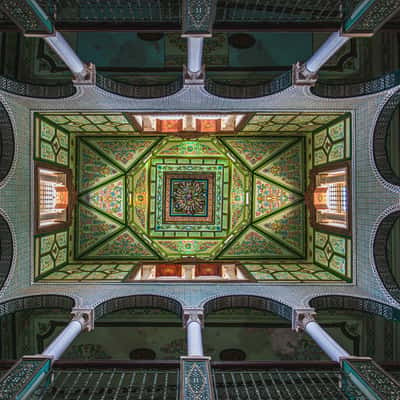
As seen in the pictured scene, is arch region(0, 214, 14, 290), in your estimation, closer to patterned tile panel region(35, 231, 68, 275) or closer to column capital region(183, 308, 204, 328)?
patterned tile panel region(35, 231, 68, 275)

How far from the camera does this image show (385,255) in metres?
6.87

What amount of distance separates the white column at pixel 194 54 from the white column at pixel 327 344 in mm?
6038

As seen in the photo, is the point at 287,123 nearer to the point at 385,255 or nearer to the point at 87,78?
the point at 385,255

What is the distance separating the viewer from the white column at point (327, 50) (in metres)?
5.86

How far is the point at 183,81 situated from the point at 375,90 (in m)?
4.31

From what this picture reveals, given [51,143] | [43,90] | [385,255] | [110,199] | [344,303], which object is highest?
[43,90]

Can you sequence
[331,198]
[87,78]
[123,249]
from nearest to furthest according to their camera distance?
[87,78], [331,198], [123,249]

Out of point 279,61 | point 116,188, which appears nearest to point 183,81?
point 279,61

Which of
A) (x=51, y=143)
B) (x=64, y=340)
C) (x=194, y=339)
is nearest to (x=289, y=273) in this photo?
(x=194, y=339)

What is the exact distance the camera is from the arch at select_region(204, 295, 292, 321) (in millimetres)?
7207

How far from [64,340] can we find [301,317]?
4.97 meters

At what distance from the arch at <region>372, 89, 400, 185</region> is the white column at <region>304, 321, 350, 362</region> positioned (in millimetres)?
3517

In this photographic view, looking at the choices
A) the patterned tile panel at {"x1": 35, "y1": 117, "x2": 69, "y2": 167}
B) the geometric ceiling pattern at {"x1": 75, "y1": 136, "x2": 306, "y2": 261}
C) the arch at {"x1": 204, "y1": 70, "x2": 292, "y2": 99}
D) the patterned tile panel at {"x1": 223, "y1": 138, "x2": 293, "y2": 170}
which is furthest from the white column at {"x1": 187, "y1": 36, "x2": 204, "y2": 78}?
the patterned tile panel at {"x1": 35, "y1": 117, "x2": 69, "y2": 167}

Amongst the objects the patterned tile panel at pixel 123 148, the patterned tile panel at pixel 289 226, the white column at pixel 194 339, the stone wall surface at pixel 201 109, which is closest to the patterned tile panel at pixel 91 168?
the patterned tile panel at pixel 123 148
